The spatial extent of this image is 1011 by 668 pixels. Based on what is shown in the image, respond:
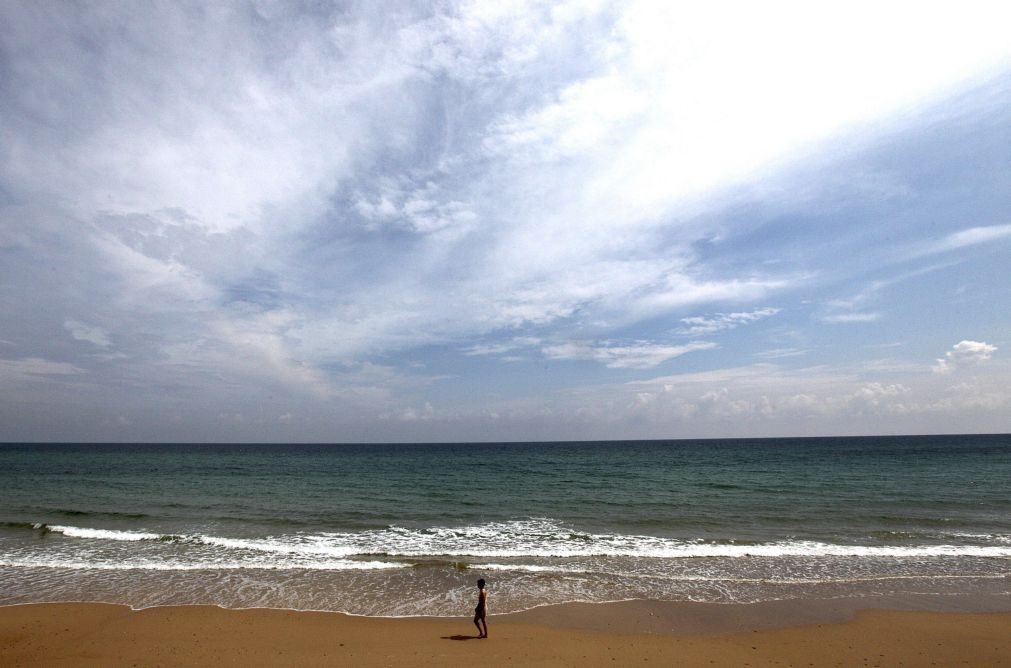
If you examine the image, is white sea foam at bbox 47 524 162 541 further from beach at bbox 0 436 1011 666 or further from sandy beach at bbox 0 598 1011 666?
sandy beach at bbox 0 598 1011 666

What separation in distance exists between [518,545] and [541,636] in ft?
27.1

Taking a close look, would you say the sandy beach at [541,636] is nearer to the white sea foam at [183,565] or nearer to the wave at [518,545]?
the white sea foam at [183,565]

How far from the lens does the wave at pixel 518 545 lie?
57.3 ft

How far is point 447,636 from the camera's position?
11.0 m

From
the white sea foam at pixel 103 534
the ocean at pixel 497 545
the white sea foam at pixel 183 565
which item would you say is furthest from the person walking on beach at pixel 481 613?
the white sea foam at pixel 103 534

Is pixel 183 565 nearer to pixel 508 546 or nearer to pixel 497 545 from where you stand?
pixel 497 545

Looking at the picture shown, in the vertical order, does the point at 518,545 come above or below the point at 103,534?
below

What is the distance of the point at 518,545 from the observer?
63.0 feet

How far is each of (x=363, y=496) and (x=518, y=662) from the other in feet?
82.8

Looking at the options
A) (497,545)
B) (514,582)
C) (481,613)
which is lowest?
(497,545)

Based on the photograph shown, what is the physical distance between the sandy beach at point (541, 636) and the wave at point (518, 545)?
4822 mm

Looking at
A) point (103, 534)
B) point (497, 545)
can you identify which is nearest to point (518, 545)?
point (497, 545)

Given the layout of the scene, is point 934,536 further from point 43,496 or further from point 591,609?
point 43,496

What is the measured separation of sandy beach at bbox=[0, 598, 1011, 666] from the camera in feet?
33.0
